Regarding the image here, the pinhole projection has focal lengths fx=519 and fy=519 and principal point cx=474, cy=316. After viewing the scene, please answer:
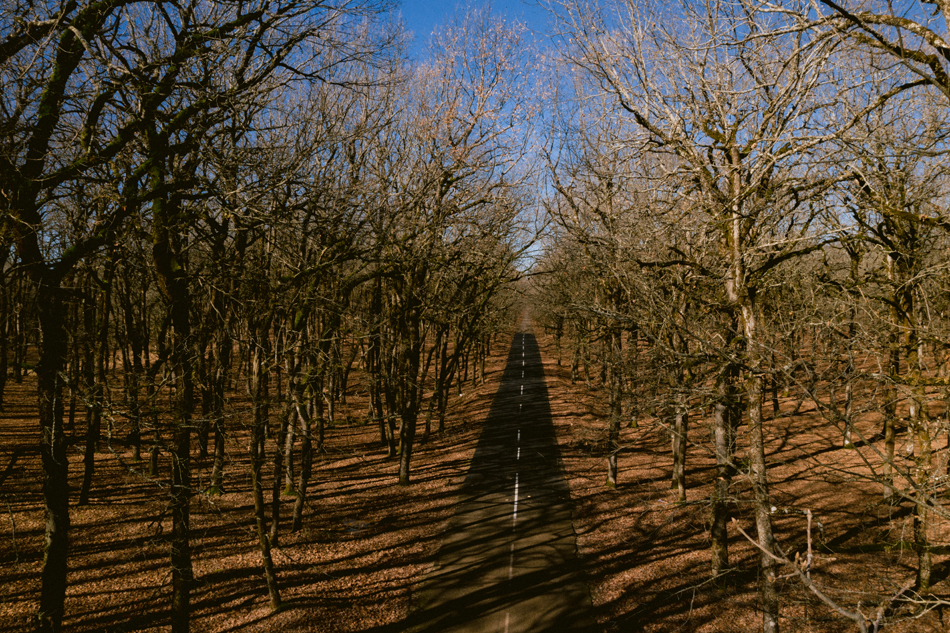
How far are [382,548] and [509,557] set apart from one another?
3.41m

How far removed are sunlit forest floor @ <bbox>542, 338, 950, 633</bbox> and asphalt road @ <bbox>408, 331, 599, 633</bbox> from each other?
2.03 feet

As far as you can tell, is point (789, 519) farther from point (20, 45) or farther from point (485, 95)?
point (20, 45)

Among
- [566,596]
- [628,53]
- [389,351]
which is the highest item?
Answer: [628,53]

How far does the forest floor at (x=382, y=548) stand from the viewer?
1038cm

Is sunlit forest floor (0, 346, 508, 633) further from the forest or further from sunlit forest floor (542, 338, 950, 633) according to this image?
sunlit forest floor (542, 338, 950, 633)

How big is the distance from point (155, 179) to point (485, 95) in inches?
430

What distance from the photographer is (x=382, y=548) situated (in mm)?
13828

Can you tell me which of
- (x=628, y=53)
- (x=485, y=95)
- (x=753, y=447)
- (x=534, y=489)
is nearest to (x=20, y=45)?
(x=628, y=53)

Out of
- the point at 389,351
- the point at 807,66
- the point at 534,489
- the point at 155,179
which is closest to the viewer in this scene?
the point at 807,66

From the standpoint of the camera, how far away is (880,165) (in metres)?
9.19

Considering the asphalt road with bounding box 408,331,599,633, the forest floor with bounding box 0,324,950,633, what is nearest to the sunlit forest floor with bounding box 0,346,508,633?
the forest floor with bounding box 0,324,950,633

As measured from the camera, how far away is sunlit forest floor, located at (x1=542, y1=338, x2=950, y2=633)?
10016 millimetres

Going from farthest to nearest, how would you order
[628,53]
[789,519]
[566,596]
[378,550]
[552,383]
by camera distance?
[552,383]
[789,519]
[378,550]
[566,596]
[628,53]

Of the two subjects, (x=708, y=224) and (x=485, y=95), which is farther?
(x=485, y=95)
